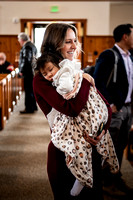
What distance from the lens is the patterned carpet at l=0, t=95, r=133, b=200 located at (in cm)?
254

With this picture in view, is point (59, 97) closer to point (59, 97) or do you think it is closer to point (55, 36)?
point (59, 97)

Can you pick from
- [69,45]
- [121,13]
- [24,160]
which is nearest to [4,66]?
[24,160]

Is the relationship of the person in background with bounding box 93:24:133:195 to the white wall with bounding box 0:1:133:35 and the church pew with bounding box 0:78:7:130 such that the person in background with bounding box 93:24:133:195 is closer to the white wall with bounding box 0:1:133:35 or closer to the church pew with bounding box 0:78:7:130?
the church pew with bounding box 0:78:7:130

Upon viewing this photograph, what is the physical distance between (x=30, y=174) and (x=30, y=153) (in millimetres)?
651

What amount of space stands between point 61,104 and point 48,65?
0.23m

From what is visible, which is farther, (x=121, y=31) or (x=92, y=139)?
(x=121, y=31)

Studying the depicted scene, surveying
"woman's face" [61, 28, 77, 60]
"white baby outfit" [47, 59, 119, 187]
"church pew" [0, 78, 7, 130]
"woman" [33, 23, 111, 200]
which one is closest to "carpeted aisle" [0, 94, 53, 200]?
"church pew" [0, 78, 7, 130]

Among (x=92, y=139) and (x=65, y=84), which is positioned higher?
(x=65, y=84)

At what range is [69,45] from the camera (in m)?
1.45

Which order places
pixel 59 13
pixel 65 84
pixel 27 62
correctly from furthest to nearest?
pixel 59 13 < pixel 27 62 < pixel 65 84

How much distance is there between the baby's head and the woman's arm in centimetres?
4

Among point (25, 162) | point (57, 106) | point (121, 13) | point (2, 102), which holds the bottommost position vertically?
point (25, 162)

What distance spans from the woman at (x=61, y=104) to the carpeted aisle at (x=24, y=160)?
3.51 feet

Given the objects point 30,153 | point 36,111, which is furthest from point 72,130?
point 36,111
